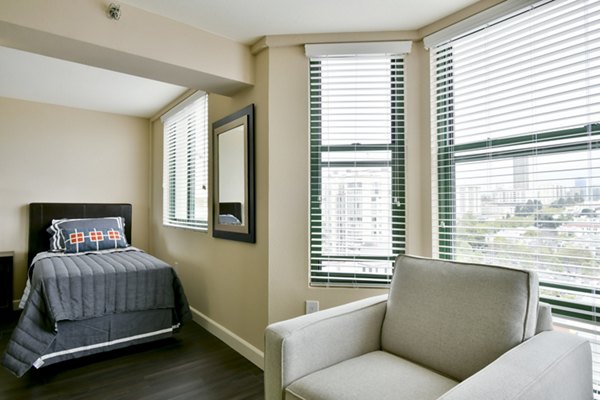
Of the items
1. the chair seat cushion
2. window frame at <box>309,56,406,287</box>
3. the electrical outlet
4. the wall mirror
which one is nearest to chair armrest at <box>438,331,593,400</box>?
the chair seat cushion

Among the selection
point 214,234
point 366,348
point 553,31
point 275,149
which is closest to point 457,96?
point 553,31

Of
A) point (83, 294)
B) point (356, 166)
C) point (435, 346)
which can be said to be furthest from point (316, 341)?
point (83, 294)

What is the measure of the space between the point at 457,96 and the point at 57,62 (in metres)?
3.15

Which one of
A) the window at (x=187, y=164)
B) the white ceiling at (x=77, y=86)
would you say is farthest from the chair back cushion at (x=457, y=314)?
the white ceiling at (x=77, y=86)

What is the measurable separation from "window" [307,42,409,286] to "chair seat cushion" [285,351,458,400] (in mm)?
833

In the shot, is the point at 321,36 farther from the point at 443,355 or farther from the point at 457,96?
the point at 443,355

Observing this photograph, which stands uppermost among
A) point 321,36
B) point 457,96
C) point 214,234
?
point 321,36

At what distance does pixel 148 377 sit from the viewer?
7.96ft

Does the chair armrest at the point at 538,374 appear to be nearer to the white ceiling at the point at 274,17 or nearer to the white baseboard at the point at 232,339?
the white baseboard at the point at 232,339

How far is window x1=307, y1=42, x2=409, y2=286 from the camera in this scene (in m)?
2.34

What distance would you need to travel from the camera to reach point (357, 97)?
2395mm

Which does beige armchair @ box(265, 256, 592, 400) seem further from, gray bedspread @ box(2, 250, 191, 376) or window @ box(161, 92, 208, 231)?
window @ box(161, 92, 208, 231)

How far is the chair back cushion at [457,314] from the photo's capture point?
1.39 metres

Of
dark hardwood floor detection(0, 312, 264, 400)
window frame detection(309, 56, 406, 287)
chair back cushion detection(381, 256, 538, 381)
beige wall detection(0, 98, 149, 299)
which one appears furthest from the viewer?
beige wall detection(0, 98, 149, 299)
